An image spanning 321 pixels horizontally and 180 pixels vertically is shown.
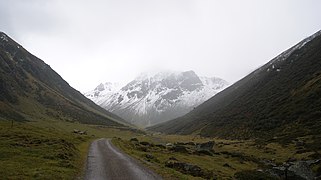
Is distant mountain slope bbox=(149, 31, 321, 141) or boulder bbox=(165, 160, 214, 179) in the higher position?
distant mountain slope bbox=(149, 31, 321, 141)

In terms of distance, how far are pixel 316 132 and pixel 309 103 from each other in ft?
113

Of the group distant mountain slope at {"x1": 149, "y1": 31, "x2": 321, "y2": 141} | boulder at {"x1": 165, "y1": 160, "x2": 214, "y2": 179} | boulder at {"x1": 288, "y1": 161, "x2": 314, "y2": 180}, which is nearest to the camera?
boulder at {"x1": 165, "y1": 160, "x2": 214, "y2": 179}

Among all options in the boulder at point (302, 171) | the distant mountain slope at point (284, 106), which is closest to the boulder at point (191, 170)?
the boulder at point (302, 171)

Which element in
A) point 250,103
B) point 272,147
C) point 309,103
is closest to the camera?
point 272,147

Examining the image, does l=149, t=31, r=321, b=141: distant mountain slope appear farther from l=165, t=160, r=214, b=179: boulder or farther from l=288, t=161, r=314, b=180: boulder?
l=165, t=160, r=214, b=179: boulder

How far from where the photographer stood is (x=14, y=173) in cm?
2608

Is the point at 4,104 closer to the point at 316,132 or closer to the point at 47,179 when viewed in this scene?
the point at 316,132

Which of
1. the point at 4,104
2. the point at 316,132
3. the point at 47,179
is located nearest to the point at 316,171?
the point at 47,179

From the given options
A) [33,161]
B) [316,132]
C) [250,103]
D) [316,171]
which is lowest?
[316,171]

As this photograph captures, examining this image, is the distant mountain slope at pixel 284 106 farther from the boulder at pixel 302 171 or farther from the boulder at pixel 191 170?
the boulder at pixel 191 170

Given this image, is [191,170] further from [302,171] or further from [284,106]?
[284,106]

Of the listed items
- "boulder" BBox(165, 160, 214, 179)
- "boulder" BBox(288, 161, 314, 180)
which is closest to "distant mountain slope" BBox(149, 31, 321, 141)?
"boulder" BBox(288, 161, 314, 180)

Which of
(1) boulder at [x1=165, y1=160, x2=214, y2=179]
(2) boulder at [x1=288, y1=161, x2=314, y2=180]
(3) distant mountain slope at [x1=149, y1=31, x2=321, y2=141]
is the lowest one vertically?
(2) boulder at [x1=288, y1=161, x2=314, y2=180]

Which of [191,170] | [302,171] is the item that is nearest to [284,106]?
[302,171]
